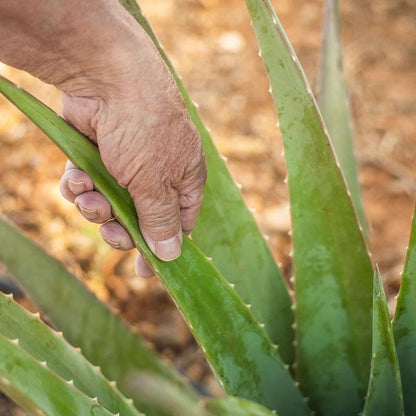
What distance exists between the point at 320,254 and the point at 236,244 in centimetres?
13

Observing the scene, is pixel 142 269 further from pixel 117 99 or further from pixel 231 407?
pixel 231 407

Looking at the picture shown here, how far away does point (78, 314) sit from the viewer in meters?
1.02

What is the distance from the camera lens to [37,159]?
2.03 metres

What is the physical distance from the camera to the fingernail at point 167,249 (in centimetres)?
77

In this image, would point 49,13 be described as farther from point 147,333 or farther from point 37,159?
point 37,159

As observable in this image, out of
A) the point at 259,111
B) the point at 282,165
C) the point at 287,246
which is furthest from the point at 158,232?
the point at 259,111

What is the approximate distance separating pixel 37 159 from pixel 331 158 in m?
1.36

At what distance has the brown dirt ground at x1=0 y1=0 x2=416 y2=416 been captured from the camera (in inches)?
66.6

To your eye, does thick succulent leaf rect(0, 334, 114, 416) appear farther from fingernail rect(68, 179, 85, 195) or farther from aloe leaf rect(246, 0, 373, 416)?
aloe leaf rect(246, 0, 373, 416)

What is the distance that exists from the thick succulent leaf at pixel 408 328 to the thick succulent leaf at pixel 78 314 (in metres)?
0.32

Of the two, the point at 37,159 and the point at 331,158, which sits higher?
the point at 331,158

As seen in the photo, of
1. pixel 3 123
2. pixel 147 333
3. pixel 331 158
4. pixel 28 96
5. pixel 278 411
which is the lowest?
pixel 147 333

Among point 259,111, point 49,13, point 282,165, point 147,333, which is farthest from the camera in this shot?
point 259,111

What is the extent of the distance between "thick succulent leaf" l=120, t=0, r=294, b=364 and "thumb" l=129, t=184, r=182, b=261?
0.54 ft
